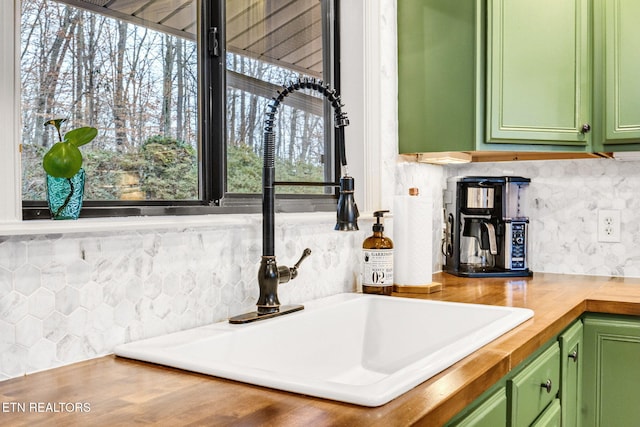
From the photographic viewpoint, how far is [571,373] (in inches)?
68.5

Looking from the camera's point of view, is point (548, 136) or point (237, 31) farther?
point (548, 136)

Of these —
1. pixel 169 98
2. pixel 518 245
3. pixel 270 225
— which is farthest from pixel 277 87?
pixel 518 245

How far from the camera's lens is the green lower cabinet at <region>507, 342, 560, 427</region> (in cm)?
125

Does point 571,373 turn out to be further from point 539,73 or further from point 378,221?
point 539,73

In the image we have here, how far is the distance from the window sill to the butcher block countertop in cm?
25

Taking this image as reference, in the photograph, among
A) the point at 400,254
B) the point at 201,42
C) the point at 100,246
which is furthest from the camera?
the point at 400,254

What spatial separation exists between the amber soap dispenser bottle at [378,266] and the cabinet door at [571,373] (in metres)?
0.52

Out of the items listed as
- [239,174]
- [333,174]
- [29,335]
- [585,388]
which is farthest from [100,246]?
[585,388]

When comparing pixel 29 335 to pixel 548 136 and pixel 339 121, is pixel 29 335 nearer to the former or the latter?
pixel 339 121

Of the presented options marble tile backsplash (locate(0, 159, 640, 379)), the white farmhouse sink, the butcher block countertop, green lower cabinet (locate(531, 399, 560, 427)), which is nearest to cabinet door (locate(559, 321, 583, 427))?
green lower cabinet (locate(531, 399, 560, 427))

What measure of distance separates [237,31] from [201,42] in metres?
0.16

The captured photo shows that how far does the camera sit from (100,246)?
3.74ft

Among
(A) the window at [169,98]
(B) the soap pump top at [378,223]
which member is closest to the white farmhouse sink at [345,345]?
(B) the soap pump top at [378,223]

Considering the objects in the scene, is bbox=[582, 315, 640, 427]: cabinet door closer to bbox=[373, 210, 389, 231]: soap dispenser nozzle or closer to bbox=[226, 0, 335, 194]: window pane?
bbox=[373, 210, 389, 231]: soap dispenser nozzle
